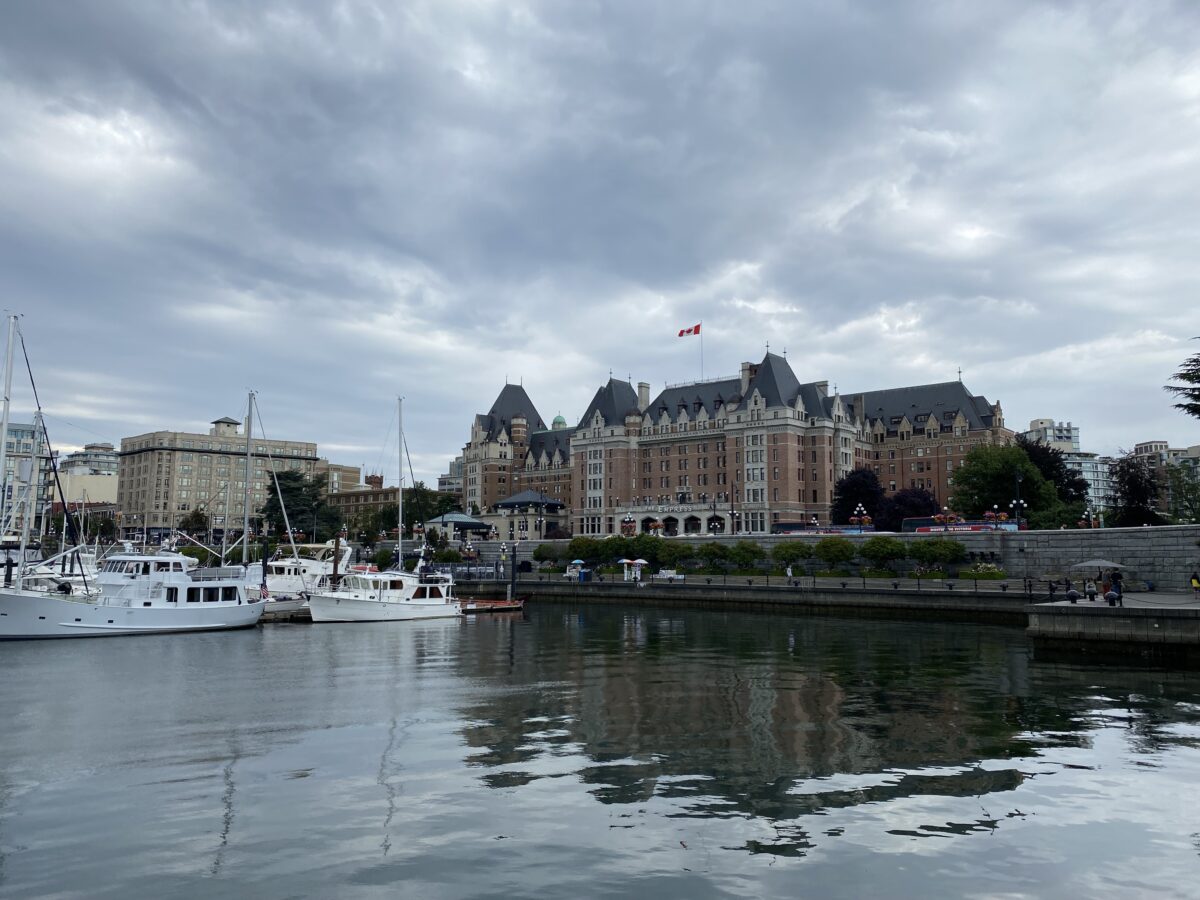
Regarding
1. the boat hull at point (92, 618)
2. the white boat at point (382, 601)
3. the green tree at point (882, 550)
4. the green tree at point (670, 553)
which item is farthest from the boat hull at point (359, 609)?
the green tree at point (882, 550)

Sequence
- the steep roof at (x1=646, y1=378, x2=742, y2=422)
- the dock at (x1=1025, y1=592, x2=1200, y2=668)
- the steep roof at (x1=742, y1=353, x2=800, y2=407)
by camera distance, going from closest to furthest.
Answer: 1. the dock at (x1=1025, y1=592, x2=1200, y2=668)
2. the steep roof at (x1=742, y1=353, x2=800, y2=407)
3. the steep roof at (x1=646, y1=378, x2=742, y2=422)

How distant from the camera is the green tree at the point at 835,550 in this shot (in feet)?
257

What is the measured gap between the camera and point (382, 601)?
59.7m

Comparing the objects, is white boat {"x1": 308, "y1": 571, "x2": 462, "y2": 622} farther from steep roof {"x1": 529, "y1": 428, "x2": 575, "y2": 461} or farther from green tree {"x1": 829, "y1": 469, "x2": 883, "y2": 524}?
steep roof {"x1": 529, "y1": 428, "x2": 575, "y2": 461}

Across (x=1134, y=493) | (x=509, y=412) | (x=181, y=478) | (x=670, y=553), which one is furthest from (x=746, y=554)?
(x=181, y=478)

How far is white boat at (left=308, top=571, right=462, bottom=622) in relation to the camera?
58.3m

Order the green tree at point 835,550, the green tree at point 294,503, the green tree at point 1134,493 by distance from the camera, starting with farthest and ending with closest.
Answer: the green tree at point 294,503 < the green tree at point 1134,493 < the green tree at point 835,550

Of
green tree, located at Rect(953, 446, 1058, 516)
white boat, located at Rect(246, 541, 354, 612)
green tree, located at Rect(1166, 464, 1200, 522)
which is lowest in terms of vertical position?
white boat, located at Rect(246, 541, 354, 612)

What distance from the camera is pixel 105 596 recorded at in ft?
156

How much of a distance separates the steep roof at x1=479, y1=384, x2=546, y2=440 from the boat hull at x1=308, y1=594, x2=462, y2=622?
112700 millimetres

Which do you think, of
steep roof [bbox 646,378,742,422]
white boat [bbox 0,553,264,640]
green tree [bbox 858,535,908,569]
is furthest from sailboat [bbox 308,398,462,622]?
steep roof [bbox 646,378,742,422]

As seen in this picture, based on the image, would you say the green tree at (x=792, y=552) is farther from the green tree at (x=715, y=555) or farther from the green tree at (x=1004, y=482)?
the green tree at (x=1004, y=482)

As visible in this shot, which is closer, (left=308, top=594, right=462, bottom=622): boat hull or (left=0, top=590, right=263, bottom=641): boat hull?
(left=0, top=590, right=263, bottom=641): boat hull

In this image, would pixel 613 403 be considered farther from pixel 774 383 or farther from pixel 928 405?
pixel 928 405
